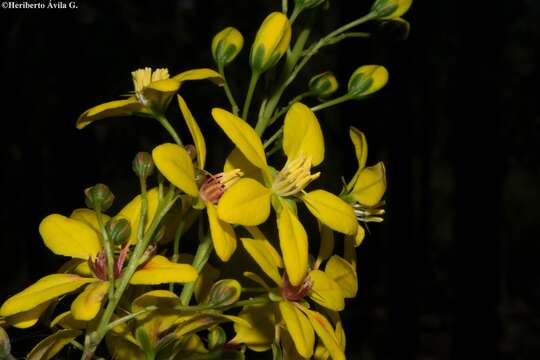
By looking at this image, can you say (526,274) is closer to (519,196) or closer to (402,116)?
(519,196)

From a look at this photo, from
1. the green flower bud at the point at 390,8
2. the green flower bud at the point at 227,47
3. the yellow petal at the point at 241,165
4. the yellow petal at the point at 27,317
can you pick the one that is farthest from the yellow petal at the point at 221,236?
the green flower bud at the point at 390,8

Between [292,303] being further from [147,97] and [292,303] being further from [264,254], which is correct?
[147,97]

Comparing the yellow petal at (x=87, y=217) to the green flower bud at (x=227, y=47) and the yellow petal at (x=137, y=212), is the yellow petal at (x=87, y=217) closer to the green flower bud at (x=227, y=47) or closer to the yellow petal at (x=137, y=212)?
the yellow petal at (x=137, y=212)

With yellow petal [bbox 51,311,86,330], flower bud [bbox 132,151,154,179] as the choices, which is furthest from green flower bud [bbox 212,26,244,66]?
yellow petal [bbox 51,311,86,330]

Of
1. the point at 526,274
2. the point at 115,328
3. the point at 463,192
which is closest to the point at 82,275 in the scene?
the point at 115,328

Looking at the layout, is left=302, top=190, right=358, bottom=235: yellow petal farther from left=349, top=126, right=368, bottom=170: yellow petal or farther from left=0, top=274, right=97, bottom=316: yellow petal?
left=0, top=274, right=97, bottom=316: yellow petal

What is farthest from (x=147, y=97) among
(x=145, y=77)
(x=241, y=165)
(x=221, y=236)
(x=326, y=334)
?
(x=326, y=334)
